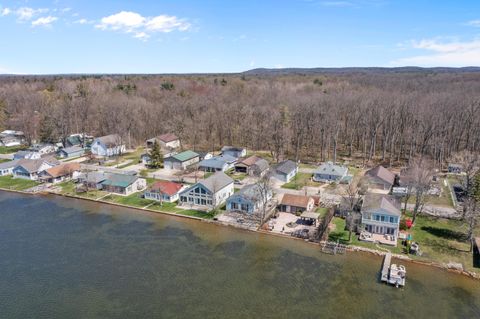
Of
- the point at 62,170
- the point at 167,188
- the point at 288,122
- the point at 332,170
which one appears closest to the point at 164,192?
the point at 167,188

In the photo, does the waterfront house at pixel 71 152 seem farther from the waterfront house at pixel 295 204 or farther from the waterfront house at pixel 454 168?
the waterfront house at pixel 454 168

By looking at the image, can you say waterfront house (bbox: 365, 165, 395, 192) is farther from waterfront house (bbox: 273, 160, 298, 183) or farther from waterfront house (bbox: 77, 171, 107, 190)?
waterfront house (bbox: 77, 171, 107, 190)

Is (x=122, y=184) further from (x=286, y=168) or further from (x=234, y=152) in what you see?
(x=286, y=168)

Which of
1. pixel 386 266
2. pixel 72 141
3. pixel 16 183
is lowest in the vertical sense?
pixel 386 266

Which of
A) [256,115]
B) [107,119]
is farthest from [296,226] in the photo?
[107,119]

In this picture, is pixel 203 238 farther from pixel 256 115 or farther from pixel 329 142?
pixel 256 115

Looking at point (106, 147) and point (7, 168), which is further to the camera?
point (106, 147)

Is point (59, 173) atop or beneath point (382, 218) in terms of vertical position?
atop

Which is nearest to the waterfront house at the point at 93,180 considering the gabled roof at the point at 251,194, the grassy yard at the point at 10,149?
the gabled roof at the point at 251,194

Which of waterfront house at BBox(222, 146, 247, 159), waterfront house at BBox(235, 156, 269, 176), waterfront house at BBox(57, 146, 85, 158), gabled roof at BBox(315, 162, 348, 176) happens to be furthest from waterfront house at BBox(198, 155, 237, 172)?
waterfront house at BBox(57, 146, 85, 158)
